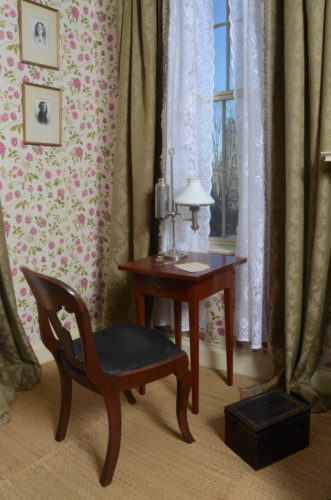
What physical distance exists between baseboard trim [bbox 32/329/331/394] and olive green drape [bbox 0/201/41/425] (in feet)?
0.81

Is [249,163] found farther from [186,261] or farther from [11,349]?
[11,349]

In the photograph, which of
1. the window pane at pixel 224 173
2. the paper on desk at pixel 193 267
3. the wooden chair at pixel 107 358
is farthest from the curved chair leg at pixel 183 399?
the window pane at pixel 224 173

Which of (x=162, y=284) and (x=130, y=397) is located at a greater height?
(x=162, y=284)

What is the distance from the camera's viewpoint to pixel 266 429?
1750mm

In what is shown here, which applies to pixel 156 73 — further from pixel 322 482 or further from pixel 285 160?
pixel 322 482

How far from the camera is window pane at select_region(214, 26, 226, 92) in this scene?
261 cm

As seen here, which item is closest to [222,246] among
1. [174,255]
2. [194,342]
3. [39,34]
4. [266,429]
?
[174,255]

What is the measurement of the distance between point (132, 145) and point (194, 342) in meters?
1.26

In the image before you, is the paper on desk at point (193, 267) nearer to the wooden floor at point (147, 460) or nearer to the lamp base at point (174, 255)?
the lamp base at point (174, 255)

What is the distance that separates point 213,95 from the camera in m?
2.53

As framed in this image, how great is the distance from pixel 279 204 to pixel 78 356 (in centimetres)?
122

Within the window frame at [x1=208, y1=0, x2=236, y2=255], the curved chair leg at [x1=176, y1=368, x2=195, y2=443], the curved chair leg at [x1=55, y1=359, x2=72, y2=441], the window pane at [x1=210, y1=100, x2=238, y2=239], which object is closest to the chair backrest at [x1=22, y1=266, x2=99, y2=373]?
the curved chair leg at [x1=55, y1=359, x2=72, y2=441]

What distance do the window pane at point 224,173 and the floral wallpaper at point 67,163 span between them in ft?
2.44

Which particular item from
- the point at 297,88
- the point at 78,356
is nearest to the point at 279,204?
the point at 297,88
